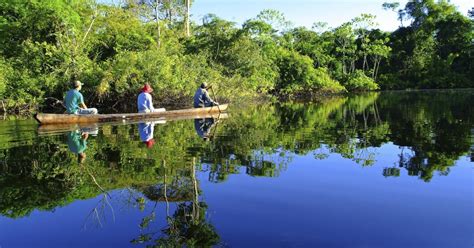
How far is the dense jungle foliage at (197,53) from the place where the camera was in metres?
22.4

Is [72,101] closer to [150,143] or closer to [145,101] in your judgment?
[145,101]

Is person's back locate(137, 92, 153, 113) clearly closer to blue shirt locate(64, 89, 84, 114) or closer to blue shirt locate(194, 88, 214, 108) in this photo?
blue shirt locate(64, 89, 84, 114)

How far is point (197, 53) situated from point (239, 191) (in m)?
24.5

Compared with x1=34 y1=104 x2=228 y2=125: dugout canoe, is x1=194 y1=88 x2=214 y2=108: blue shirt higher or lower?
higher

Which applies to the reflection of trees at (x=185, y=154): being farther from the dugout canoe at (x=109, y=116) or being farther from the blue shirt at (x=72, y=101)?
the blue shirt at (x=72, y=101)

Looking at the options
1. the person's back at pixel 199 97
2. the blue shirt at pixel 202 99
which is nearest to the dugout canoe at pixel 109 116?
the blue shirt at pixel 202 99

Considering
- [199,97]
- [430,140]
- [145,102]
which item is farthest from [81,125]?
[430,140]

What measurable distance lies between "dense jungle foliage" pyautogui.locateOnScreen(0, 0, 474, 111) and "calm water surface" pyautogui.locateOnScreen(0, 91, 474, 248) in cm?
1193

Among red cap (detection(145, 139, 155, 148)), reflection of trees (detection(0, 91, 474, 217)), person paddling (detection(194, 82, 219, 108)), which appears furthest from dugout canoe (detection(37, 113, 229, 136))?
red cap (detection(145, 139, 155, 148))

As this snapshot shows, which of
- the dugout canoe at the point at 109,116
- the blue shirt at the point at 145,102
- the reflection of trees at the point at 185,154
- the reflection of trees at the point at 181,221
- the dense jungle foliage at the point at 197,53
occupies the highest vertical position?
the dense jungle foliage at the point at 197,53

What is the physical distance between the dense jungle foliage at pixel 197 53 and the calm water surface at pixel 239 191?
11935 millimetres

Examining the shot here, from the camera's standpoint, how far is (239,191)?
6.00m

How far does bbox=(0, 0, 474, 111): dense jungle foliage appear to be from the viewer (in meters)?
22.4

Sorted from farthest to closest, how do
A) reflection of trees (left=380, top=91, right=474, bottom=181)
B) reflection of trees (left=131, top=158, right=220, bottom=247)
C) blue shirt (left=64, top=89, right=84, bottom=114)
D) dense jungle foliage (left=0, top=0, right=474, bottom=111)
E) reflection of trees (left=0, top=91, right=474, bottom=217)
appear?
dense jungle foliage (left=0, top=0, right=474, bottom=111)
blue shirt (left=64, top=89, right=84, bottom=114)
reflection of trees (left=380, top=91, right=474, bottom=181)
reflection of trees (left=0, top=91, right=474, bottom=217)
reflection of trees (left=131, top=158, right=220, bottom=247)
